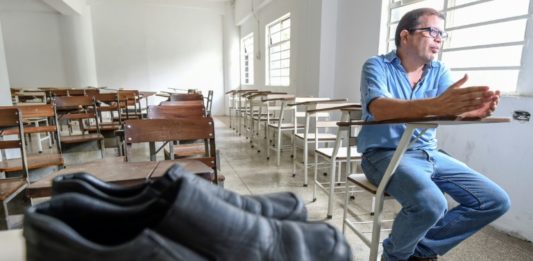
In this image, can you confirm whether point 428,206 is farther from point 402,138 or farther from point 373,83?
point 373,83

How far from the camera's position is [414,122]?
0.97 m

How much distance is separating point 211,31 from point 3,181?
778 centimetres

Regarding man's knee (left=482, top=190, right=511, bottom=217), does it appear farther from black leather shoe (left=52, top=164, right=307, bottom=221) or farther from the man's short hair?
black leather shoe (left=52, top=164, right=307, bottom=221)

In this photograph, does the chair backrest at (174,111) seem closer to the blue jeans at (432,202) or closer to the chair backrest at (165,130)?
the chair backrest at (165,130)

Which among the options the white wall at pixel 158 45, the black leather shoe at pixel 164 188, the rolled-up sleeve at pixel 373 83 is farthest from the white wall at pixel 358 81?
the white wall at pixel 158 45

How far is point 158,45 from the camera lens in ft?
27.2

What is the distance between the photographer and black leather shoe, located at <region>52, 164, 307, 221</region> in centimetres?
37

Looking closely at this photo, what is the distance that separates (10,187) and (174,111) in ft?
3.54

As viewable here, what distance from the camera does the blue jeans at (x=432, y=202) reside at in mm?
1106

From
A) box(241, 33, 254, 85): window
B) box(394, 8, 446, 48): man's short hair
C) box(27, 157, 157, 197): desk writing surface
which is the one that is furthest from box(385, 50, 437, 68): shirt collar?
box(241, 33, 254, 85): window

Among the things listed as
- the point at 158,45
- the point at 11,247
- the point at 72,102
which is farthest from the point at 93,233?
the point at 158,45

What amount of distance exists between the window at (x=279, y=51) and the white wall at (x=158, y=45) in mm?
3278

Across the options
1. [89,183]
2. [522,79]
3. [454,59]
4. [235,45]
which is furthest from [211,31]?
[89,183]

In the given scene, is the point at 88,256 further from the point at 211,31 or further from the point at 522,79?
the point at 211,31
